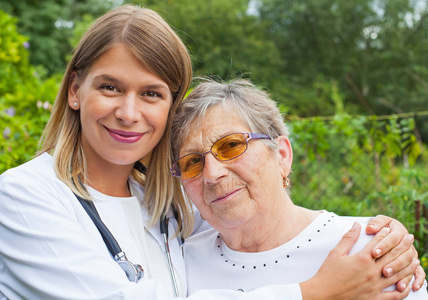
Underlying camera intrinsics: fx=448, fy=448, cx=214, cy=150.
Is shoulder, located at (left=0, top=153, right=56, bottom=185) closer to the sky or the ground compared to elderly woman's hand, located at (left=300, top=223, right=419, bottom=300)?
closer to the sky

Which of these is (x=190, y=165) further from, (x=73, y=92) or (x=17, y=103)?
(x=17, y=103)

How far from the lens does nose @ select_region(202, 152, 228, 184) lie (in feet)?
7.32

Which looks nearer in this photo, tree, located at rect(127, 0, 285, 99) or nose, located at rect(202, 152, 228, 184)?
nose, located at rect(202, 152, 228, 184)

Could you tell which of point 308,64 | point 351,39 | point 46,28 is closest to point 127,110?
point 46,28

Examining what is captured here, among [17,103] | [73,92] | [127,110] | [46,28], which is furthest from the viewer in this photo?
[46,28]

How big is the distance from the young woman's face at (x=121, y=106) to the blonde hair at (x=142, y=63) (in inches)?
2.2

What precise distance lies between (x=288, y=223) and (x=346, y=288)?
55 cm

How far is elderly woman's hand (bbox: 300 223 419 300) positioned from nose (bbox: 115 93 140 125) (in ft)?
3.68

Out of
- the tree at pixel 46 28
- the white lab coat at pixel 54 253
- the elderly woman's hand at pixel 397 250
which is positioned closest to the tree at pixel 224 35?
the tree at pixel 46 28

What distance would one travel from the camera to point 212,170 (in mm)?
2246

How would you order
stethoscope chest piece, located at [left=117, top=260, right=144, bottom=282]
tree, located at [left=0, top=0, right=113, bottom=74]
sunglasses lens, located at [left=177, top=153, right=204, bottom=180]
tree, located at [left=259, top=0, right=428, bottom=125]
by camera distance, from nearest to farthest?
1. stethoscope chest piece, located at [left=117, top=260, right=144, bottom=282]
2. sunglasses lens, located at [left=177, top=153, right=204, bottom=180]
3. tree, located at [left=0, top=0, right=113, bottom=74]
4. tree, located at [left=259, top=0, right=428, bottom=125]

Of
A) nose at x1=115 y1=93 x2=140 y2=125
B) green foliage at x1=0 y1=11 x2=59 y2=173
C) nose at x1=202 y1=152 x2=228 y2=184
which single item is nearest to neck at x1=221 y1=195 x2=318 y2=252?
nose at x1=202 y1=152 x2=228 y2=184

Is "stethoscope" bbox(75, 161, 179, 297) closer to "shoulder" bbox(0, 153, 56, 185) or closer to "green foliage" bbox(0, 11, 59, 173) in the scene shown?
"shoulder" bbox(0, 153, 56, 185)

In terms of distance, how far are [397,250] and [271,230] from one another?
24.8 inches
